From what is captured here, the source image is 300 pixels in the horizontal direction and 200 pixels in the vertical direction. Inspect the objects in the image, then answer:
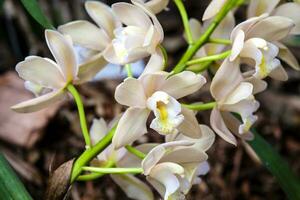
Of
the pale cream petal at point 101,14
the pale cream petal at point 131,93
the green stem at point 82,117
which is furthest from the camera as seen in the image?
the pale cream petal at point 101,14

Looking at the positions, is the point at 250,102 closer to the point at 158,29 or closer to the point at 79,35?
the point at 158,29

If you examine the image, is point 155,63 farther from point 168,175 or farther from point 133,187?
point 133,187

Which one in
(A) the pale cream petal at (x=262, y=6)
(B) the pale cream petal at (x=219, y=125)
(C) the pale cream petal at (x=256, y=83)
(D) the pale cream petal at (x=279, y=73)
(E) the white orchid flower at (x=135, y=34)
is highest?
(E) the white orchid flower at (x=135, y=34)

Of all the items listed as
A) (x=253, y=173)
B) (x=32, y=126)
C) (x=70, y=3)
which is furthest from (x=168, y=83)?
(x=70, y=3)

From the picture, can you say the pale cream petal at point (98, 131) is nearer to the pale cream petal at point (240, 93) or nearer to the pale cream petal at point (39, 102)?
the pale cream petal at point (39, 102)

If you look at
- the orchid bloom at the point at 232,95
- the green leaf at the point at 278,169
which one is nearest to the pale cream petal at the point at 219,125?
the orchid bloom at the point at 232,95

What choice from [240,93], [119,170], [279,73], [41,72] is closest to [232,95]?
[240,93]
